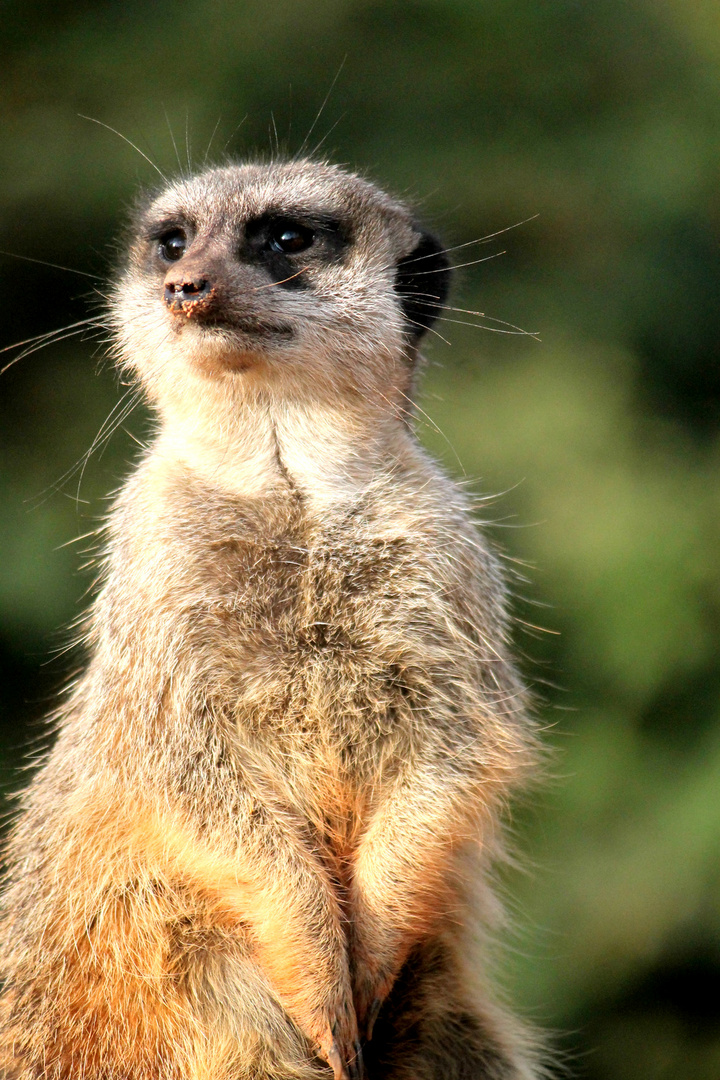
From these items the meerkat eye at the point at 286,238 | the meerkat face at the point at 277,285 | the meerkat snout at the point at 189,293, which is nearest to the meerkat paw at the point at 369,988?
the meerkat face at the point at 277,285

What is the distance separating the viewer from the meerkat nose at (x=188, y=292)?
2137 mm

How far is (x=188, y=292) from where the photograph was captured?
7.02 feet

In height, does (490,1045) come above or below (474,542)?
below

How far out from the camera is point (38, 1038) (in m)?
2.23

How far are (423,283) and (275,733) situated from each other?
1118mm

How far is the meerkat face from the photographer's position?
2211 mm

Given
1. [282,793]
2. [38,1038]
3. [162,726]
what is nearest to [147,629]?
[162,726]

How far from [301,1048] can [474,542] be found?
106 centimetres

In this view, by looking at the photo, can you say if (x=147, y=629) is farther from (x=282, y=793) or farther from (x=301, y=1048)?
(x=301, y=1048)

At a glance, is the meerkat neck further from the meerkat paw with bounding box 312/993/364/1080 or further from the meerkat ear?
the meerkat paw with bounding box 312/993/364/1080

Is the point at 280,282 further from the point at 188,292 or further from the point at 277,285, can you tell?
the point at 188,292

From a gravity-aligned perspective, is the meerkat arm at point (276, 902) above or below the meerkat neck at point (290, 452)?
below

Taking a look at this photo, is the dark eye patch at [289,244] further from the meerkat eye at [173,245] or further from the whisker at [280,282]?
the meerkat eye at [173,245]

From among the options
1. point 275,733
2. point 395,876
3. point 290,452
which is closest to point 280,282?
point 290,452
